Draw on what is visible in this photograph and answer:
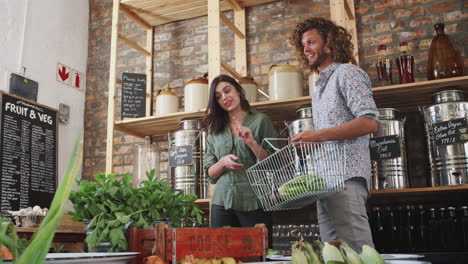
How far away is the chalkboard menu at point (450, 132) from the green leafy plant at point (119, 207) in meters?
1.64

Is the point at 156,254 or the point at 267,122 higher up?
the point at 267,122

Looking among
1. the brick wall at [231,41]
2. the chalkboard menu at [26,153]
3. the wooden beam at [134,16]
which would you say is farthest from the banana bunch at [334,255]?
the wooden beam at [134,16]

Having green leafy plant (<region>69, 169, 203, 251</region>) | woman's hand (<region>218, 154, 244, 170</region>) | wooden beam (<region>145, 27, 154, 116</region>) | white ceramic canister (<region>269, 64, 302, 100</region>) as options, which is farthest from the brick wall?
green leafy plant (<region>69, 169, 203, 251</region>)

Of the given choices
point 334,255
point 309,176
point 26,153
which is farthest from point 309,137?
point 26,153

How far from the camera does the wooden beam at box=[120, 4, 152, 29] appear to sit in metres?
3.56

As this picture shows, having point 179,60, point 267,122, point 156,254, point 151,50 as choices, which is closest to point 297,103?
point 267,122

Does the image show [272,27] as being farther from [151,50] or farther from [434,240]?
[434,240]

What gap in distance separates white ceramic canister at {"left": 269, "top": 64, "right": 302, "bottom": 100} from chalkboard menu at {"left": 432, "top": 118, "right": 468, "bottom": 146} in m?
0.83

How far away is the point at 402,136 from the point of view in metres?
2.56

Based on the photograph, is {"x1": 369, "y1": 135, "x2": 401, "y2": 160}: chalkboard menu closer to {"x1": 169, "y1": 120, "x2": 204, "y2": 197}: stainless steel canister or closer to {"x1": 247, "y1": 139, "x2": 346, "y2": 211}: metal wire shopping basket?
{"x1": 247, "y1": 139, "x2": 346, "y2": 211}: metal wire shopping basket

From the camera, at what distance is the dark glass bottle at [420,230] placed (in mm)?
2475

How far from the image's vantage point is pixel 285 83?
283cm

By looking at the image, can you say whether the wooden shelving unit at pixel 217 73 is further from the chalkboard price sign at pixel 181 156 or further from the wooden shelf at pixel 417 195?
the chalkboard price sign at pixel 181 156

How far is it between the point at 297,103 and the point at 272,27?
3.11 feet
